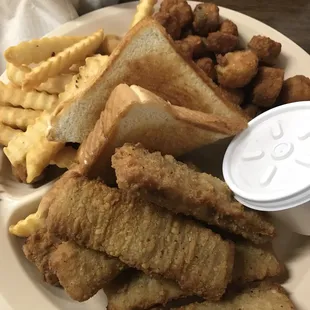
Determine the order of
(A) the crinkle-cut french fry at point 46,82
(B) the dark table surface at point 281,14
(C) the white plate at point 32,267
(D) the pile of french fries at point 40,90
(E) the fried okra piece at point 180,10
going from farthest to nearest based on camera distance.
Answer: (B) the dark table surface at point 281,14 → (E) the fried okra piece at point 180,10 → (A) the crinkle-cut french fry at point 46,82 → (D) the pile of french fries at point 40,90 → (C) the white plate at point 32,267

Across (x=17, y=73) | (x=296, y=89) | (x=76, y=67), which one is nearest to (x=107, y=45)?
(x=76, y=67)

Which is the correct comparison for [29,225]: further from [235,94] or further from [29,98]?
[235,94]

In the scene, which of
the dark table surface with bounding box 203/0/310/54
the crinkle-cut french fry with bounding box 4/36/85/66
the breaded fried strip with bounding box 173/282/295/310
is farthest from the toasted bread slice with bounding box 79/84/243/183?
the dark table surface with bounding box 203/0/310/54

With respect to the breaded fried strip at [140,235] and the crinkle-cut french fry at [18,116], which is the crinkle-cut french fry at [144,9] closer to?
the crinkle-cut french fry at [18,116]

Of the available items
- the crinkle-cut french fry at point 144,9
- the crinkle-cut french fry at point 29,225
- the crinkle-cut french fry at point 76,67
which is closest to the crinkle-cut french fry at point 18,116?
the crinkle-cut french fry at point 76,67

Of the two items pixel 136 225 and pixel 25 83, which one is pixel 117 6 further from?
pixel 136 225
